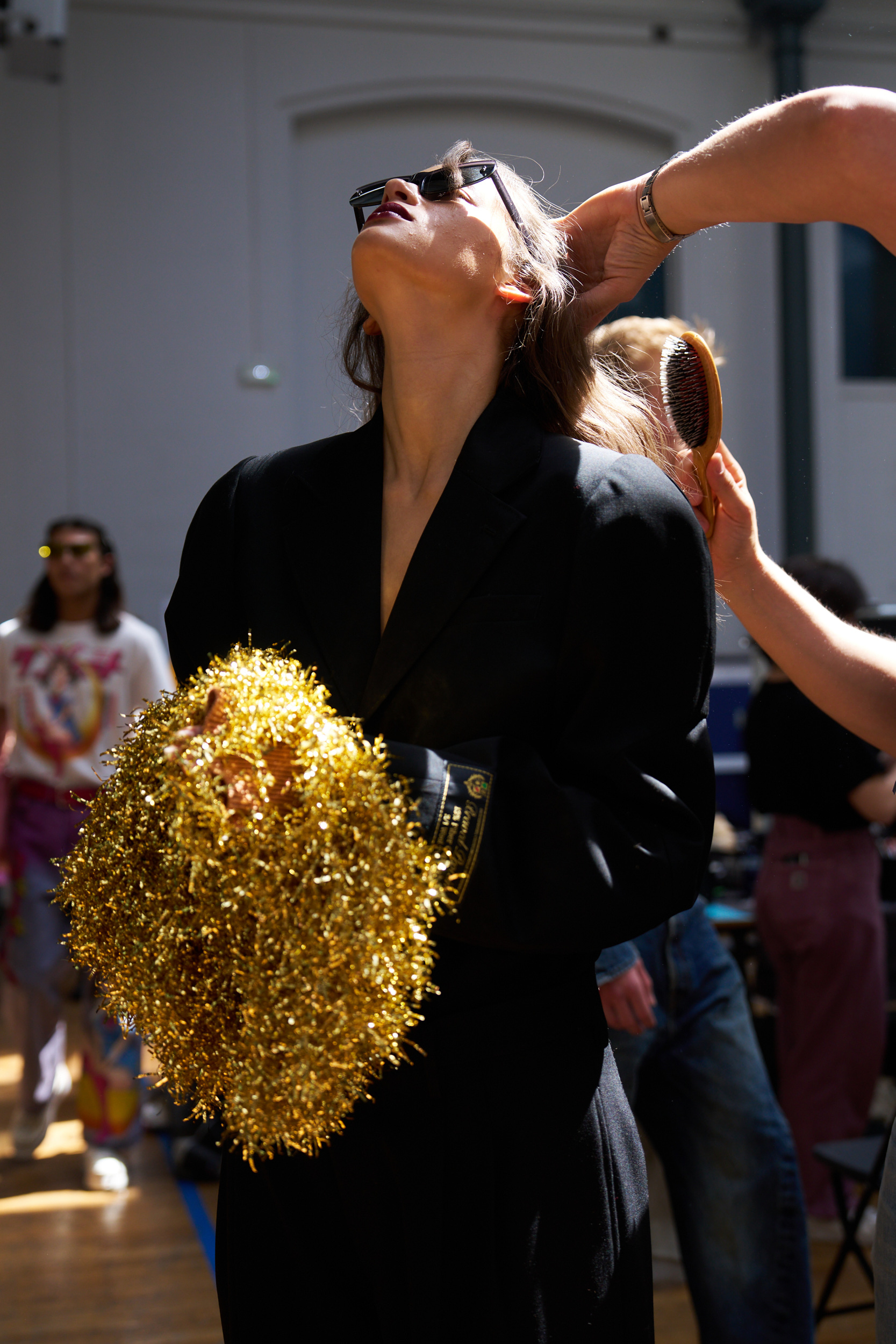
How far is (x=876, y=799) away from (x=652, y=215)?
2.13 metres

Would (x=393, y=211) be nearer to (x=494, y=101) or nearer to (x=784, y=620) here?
(x=784, y=620)

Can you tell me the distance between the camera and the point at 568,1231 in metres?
1.14

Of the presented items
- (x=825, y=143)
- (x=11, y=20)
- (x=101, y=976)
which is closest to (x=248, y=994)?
(x=101, y=976)

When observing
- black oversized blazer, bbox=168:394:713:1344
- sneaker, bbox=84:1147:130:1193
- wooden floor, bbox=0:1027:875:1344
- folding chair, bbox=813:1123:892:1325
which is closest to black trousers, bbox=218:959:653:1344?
black oversized blazer, bbox=168:394:713:1344

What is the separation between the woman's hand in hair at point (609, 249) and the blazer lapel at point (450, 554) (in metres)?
0.31

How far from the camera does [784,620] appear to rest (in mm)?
1429

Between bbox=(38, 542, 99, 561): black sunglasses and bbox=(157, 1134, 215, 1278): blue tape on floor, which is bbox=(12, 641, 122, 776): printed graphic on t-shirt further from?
bbox=(157, 1134, 215, 1278): blue tape on floor

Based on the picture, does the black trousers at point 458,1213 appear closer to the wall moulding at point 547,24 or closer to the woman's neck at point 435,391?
the woman's neck at point 435,391

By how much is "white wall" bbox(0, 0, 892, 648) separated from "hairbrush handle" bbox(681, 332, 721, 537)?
4.78 m

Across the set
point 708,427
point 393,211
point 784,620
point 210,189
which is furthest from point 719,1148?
point 210,189

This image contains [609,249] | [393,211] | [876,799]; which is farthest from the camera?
[876,799]

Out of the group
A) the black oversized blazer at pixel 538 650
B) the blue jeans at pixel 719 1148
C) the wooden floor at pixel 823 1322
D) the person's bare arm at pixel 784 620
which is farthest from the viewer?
the wooden floor at pixel 823 1322

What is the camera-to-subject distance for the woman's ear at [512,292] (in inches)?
51.9

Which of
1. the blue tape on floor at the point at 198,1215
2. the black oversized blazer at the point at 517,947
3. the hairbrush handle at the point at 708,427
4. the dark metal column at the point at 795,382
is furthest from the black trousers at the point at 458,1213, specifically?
the dark metal column at the point at 795,382
